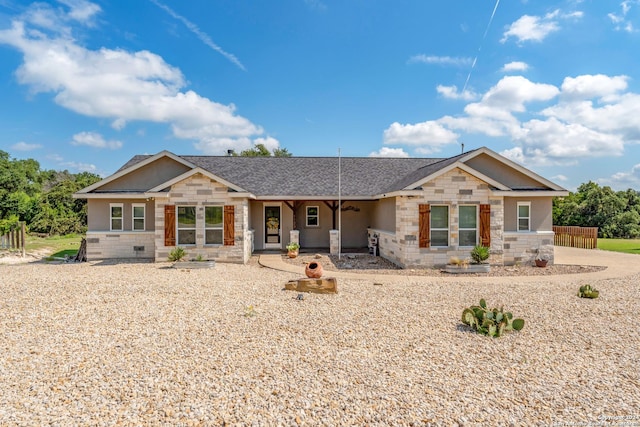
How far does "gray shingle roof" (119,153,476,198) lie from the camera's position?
677 inches

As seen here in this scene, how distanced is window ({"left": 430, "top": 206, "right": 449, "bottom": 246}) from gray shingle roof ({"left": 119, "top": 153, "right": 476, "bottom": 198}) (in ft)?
9.70

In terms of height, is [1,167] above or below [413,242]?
above

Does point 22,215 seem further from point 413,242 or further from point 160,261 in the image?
point 413,242

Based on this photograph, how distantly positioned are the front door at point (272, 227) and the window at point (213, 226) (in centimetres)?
401

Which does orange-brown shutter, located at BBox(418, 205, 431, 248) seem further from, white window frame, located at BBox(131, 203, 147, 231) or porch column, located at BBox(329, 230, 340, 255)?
white window frame, located at BBox(131, 203, 147, 231)

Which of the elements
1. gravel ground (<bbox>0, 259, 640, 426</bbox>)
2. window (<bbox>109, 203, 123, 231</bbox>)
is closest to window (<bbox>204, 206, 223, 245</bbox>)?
window (<bbox>109, 203, 123, 231</bbox>)

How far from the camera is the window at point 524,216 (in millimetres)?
14477

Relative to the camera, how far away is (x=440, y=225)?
43.6ft

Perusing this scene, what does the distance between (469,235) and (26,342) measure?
13.3 m

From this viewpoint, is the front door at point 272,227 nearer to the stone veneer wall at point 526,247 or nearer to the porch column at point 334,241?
the porch column at point 334,241

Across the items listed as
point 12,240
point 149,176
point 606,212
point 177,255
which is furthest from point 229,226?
point 606,212

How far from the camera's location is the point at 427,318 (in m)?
7.12

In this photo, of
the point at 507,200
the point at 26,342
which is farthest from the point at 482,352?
the point at 507,200

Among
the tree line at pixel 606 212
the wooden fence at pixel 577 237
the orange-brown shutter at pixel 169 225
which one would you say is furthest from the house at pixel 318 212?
the tree line at pixel 606 212
